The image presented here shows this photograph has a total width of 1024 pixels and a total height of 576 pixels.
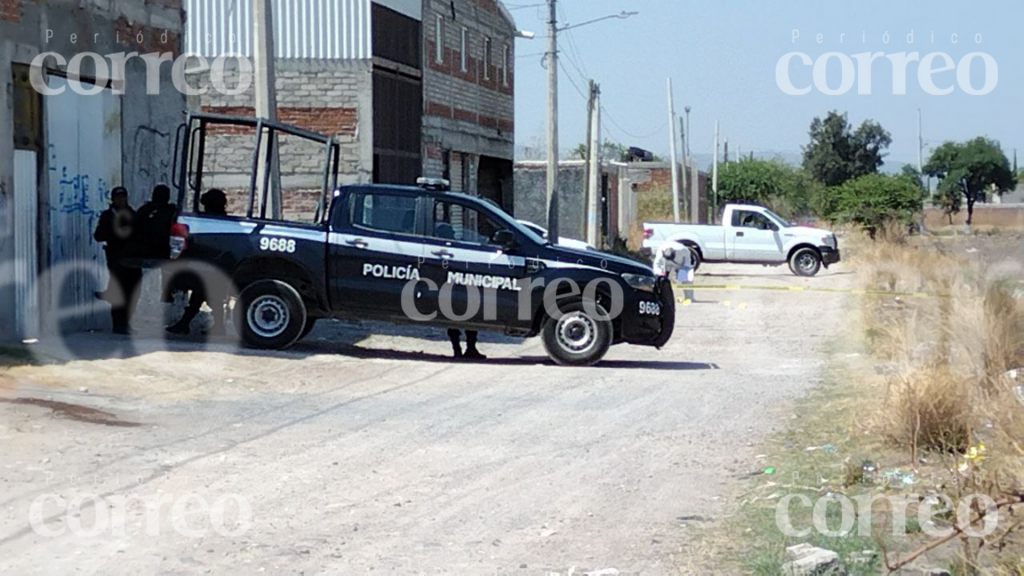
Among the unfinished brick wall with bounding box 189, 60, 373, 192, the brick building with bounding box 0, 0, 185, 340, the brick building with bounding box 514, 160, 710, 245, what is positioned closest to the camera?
the brick building with bounding box 0, 0, 185, 340

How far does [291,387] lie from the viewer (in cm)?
1345

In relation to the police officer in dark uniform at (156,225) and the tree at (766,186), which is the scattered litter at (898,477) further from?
the tree at (766,186)

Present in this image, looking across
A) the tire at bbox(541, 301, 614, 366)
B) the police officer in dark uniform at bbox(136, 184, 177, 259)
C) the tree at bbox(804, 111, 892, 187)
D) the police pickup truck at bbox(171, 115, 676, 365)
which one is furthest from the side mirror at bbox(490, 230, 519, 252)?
the tree at bbox(804, 111, 892, 187)

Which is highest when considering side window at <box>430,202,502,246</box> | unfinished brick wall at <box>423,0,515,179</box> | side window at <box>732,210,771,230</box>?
unfinished brick wall at <box>423,0,515,179</box>

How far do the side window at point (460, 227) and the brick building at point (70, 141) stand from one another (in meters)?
4.28

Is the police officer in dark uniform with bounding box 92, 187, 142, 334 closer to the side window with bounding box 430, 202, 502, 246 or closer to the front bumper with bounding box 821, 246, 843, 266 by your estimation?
the side window with bounding box 430, 202, 502, 246

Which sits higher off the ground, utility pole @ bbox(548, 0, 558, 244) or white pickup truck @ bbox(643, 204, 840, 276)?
utility pole @ bbox(548, 0, 558, 244)

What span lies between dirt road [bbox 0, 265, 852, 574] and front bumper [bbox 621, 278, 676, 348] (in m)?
0.42

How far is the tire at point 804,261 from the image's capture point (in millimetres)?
38359

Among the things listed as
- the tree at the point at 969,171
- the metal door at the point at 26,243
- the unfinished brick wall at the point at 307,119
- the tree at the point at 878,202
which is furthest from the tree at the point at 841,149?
the metal door at the point at 26,243

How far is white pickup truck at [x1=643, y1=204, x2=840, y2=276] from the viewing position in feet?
126

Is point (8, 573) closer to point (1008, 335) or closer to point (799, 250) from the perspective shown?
point (1008, 335)

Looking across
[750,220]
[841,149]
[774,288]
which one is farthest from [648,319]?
[841,149]

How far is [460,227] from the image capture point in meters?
15.7
